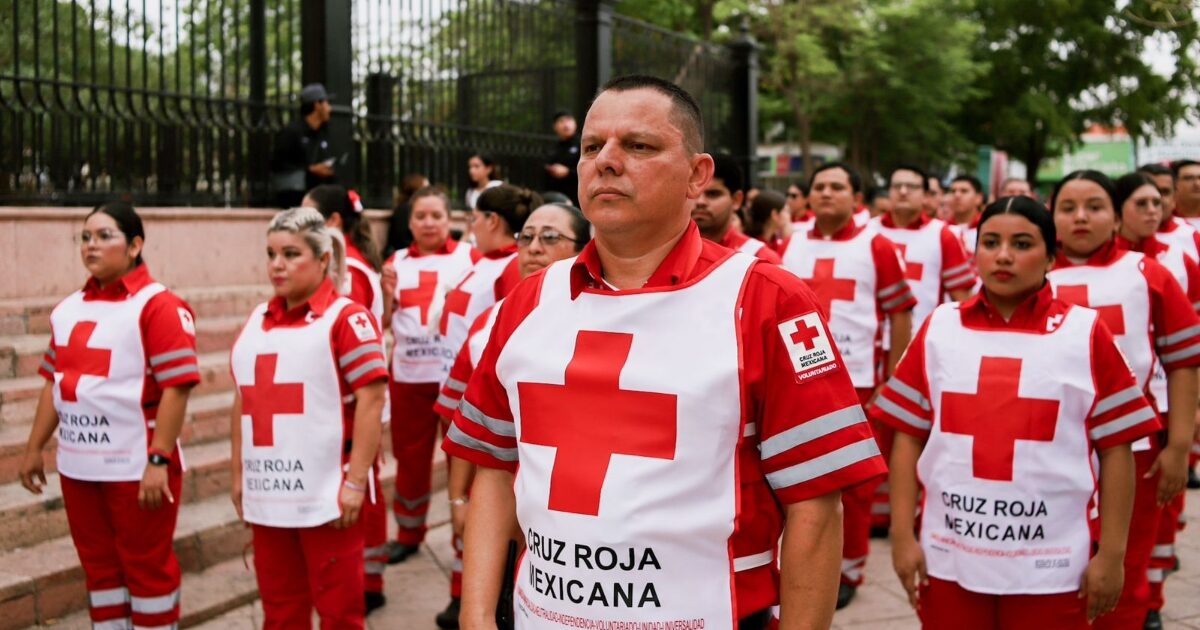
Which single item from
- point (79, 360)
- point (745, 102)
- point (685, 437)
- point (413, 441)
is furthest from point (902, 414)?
point (745, 102)

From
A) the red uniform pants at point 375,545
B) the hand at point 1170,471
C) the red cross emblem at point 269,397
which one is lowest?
the red uniform pants at point 375,545

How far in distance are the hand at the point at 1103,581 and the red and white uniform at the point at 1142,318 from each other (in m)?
1.10

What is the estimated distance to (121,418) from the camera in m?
4.79

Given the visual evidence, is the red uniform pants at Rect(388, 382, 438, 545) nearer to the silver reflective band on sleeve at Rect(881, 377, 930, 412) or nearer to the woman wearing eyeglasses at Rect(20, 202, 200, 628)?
the woman wearing eyeglasses at Rect(20, 202, 200, 628)

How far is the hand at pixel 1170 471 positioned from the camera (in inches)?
177

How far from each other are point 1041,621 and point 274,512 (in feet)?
8.92

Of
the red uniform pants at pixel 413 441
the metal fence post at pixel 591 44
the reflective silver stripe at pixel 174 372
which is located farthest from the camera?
the metal fence post at pixel 591 44

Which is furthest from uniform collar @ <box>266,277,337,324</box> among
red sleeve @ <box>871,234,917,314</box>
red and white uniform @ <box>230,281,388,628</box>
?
red sleeve @ <box>871,234,917,314</box>

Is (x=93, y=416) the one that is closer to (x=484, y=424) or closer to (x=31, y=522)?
(x=31, y=522)

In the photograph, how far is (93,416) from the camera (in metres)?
4.78

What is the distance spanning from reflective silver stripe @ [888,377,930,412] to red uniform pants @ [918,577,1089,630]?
0.56 meters

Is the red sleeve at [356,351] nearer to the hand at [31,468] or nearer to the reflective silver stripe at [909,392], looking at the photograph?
the hand at [31,468]


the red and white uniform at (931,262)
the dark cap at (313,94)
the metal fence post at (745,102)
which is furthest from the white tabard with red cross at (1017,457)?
the metal fence post at (745,102)

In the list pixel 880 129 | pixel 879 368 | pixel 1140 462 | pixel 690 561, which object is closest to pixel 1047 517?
pixel 1140 462
